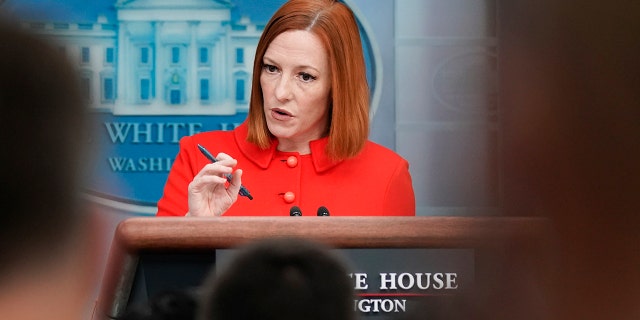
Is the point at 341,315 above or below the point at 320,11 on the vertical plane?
below

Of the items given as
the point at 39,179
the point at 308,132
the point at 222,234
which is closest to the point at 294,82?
the point at 308,132

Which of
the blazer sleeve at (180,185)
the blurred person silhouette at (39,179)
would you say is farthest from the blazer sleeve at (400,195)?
the blurred person silhouette at (39,179)

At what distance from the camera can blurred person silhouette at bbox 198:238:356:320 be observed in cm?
33

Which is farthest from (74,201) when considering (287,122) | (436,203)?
(436,203)

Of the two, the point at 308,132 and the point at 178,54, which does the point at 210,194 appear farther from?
the point at 178,54

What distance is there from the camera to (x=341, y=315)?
0.34 meters

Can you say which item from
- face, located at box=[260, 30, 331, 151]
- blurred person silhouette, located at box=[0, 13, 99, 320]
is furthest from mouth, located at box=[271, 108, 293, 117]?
blurred person silhouette, located at box=[0, 13, 99, 320]

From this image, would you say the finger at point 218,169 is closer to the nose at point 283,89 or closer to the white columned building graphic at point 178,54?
the nose at point 283,89

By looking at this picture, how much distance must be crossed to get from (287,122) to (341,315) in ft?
6.31

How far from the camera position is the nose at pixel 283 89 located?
7.34 ft

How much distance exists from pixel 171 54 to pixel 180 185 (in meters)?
1.03

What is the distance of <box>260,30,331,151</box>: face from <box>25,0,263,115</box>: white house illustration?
90 cm

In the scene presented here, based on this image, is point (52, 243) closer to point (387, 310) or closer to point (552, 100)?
point (552, 100)

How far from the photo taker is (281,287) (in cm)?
33
